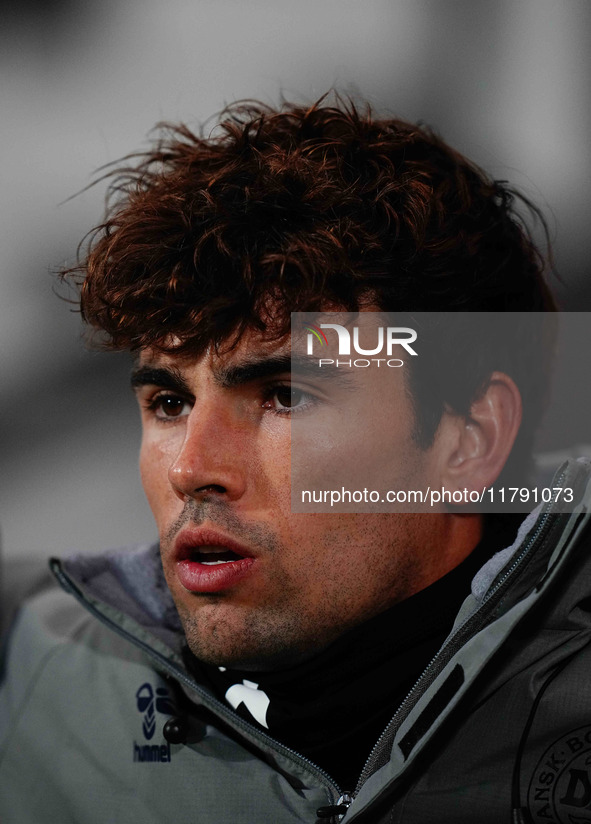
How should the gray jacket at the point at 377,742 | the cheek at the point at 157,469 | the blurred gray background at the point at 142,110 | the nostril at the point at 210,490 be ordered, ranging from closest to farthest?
1. the gray jacket at the point at 377,742
2. the nostril at the point at 210,490
3. the cheek at the point at 157,469
4. the blurred gray background at the point at 142,110

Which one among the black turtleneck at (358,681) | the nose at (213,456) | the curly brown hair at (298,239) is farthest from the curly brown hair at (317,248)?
the black turtleneck at (358,681)

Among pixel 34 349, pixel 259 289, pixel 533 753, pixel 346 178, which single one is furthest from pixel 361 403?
pixel 34 349

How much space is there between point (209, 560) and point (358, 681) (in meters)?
0.28

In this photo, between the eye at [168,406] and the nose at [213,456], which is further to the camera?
the eye at [168,406]

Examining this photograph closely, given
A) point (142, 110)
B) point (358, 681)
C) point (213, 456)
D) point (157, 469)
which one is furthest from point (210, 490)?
point (142, 110)

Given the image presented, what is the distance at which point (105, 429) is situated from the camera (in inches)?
104

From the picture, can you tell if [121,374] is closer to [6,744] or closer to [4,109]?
[4,109]

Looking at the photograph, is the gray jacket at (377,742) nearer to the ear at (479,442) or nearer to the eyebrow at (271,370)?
the ear at (479,442)

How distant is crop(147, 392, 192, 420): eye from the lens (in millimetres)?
1161

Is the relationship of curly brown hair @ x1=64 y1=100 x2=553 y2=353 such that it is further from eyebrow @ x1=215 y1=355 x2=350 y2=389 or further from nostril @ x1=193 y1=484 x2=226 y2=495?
nostril @ x1=193 y1=484 x2=226 y2=495

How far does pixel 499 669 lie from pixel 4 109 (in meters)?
2.22

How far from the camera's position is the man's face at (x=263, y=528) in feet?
3.36

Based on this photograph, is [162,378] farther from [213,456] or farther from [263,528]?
[263,528]

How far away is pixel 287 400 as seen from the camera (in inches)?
41.9
